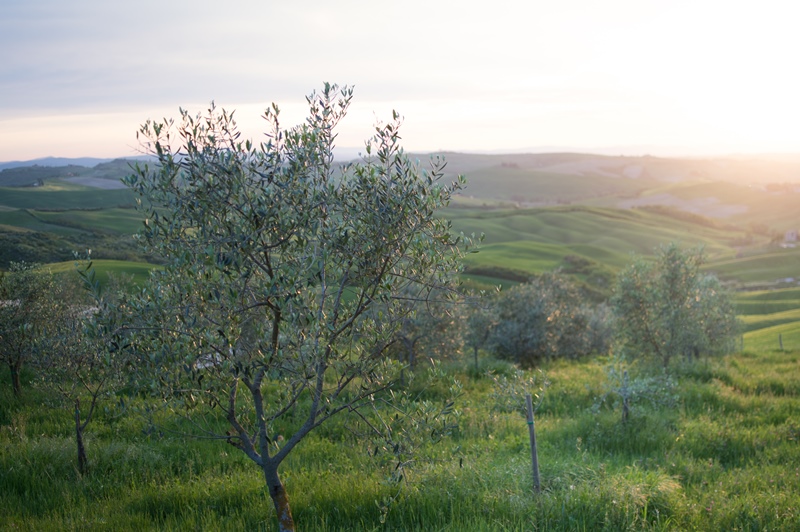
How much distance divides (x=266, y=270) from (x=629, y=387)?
10200 mm

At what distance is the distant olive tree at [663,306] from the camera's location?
22203 mm

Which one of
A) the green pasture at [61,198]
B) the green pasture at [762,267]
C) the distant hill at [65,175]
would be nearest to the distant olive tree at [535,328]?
the green pasture at [61,198]

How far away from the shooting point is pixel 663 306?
72.5ft

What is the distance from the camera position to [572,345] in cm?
2959

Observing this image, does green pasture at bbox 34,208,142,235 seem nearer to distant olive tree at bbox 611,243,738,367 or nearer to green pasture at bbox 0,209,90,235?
green pasture at bbox 0,209,90,235

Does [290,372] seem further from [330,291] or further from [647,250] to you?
[647,250]

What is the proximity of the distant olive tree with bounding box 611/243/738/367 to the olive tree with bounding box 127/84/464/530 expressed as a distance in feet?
60.3

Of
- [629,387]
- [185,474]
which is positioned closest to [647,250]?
[629,387]

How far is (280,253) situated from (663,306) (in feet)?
64.8

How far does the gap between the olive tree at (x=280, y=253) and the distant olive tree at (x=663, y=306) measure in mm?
18374

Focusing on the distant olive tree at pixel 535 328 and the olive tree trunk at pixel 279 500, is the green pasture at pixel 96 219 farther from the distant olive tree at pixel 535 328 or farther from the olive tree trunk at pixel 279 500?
the olive tree trunk at pixel 279 500

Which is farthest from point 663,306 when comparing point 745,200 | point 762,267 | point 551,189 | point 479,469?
point 551,189

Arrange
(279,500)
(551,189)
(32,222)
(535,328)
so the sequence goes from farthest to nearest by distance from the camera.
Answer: (551,189)
(32,222)
(535,328)
(279,500)

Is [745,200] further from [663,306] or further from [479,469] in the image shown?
[479,469]
